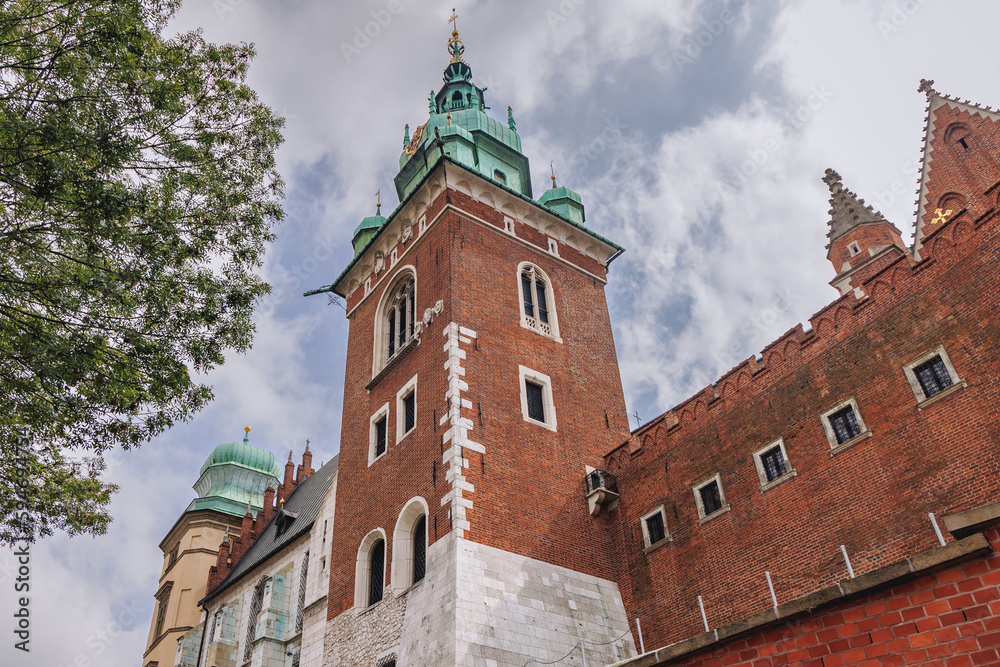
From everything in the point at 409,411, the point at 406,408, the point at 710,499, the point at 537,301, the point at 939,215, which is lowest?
the point at 710,499

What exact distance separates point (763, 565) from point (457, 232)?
14343 millimetres

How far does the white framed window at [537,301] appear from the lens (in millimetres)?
25750

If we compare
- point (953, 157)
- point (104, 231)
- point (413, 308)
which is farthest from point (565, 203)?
point (104, 231)

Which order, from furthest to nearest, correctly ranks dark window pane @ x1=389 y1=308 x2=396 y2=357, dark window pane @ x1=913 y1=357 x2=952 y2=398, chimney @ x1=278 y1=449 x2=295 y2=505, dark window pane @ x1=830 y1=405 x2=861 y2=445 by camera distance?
chimney @ x1=278 y1=449 x2=295 y2=505 < dark window pane @ x1=389 y1=308 x2=396 y2=357 < dark window pane @ x1=830 y1=405 x2=861 y2=445 < dark window pane @ x1=913 y1=357 x2=952 y2=398

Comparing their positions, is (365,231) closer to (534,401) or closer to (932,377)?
(534,401)

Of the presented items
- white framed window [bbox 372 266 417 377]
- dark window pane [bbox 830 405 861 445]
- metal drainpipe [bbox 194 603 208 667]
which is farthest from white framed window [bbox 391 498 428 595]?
metal drainpipe [bbox 194 603 208 667]

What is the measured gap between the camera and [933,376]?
1534 cm

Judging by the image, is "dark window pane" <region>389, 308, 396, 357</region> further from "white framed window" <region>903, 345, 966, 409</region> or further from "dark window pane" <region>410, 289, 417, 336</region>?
"white framed window" <region>903, 345, 966, 409</region>

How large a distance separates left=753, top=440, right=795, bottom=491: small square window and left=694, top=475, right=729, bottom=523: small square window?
122 centimetres

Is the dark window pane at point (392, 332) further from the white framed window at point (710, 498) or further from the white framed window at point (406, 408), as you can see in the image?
the white framed window at point (710, 498)

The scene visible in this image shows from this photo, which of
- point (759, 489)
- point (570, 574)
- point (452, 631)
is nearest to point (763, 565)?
point (759, 489)

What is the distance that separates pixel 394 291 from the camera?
2872 centimetres

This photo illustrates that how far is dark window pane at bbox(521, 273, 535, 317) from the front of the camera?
26062 mm

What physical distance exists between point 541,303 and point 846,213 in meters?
13.8
